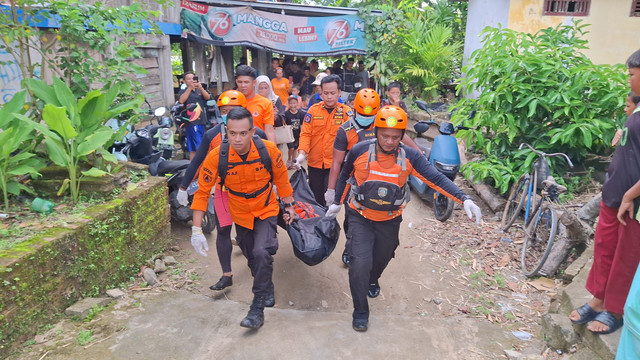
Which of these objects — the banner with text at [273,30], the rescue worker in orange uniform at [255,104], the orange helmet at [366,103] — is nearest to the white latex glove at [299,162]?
the rescue worker in orange uniform at [255,104]

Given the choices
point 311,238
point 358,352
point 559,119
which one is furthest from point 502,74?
point 358,352

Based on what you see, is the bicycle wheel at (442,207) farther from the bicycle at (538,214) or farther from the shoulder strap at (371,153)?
the shoulder strap at (371,153)

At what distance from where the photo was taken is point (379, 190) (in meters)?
3.85

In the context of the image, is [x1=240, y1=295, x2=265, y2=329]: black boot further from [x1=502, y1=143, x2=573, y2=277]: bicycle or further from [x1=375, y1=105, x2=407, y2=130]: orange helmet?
[x1=502, y1=143, x2=573, y2=277]: bicycle

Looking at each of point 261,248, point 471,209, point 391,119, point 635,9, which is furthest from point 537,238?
point 635,9

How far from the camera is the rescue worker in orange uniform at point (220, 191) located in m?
4.43

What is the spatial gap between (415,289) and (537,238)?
1.70m

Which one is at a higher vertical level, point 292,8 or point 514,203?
point 292,8

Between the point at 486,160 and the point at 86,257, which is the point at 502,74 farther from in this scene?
the point at 86,257

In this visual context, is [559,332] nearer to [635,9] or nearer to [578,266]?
[578,266]

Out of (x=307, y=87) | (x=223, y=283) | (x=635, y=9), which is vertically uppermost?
(x=635, y=9)

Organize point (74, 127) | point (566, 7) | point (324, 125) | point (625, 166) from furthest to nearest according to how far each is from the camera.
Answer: point (566, 7) < point (324, 125) < point (74, 127) < point (625, 166)

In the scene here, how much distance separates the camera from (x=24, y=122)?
438 cm

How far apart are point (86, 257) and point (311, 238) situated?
2.02 m
